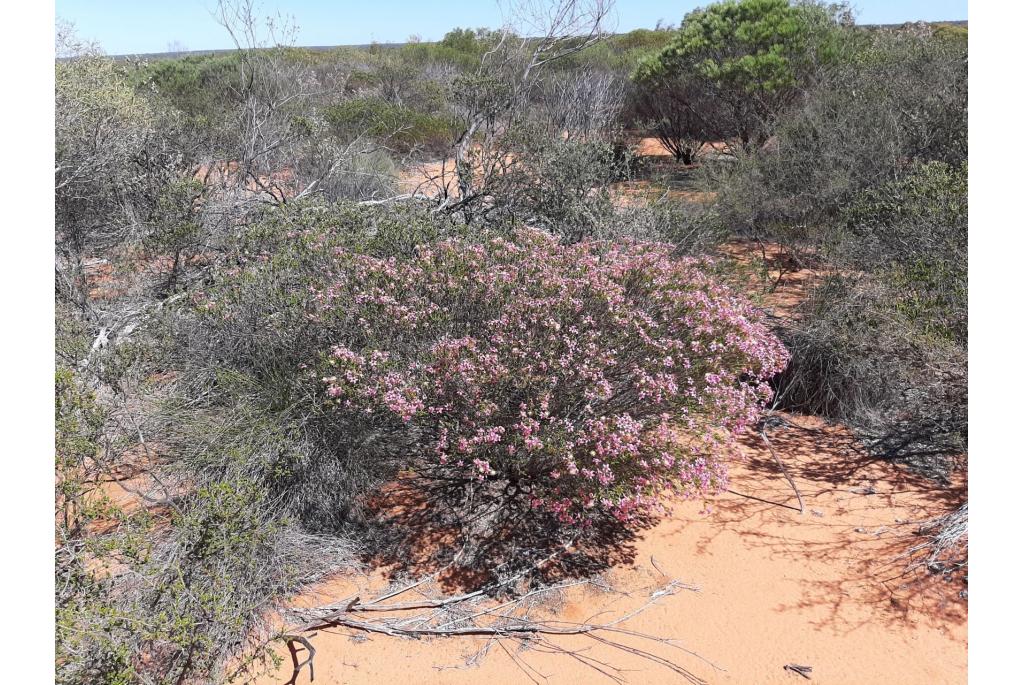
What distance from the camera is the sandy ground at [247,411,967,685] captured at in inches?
151

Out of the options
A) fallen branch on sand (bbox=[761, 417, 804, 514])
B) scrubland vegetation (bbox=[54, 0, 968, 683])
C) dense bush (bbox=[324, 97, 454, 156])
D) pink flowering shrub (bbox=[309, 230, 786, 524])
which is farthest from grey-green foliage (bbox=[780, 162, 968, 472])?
dense bush (bbox=[324, 97, 454, 156])

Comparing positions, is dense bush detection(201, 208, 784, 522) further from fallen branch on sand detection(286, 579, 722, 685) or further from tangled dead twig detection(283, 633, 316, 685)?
tangled dead twig detection(283, 633, 316, 685)

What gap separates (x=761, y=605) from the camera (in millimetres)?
4352

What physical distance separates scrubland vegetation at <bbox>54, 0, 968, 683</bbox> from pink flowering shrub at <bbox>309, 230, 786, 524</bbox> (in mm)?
23

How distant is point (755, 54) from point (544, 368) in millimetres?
13972

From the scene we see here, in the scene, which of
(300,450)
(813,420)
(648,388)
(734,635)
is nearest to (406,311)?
(300,450)

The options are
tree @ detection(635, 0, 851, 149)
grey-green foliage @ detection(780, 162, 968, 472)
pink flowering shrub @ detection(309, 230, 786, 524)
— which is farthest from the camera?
tree @ detection(635, 0, 851, 149)

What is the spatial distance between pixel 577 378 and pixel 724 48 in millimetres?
14167

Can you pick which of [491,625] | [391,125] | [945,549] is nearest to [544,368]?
[491,625]

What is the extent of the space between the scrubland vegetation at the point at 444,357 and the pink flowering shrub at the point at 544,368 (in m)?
0.02

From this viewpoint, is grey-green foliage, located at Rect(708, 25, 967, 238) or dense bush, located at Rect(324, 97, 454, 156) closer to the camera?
grey-green foliage, located at Rect(708, 25, 967, 238)

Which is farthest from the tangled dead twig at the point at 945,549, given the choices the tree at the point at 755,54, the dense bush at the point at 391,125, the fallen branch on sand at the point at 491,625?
the dense bush at the point at 391,125

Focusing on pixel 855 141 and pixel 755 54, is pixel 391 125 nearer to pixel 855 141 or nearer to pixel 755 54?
pixel 755 54

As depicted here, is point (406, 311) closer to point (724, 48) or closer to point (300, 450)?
point (300, 450)
